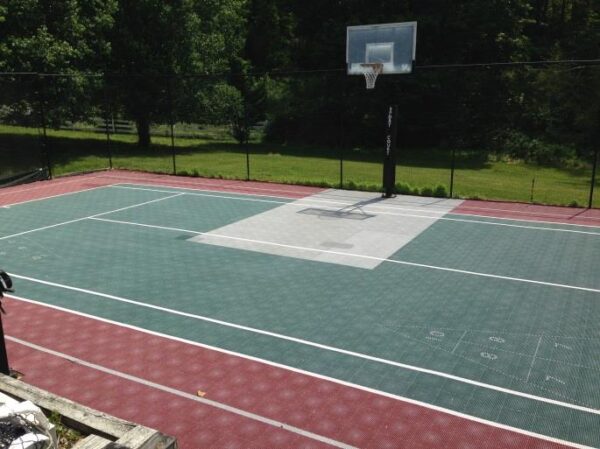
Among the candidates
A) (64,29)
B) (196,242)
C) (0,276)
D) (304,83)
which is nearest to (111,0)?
(64,29)

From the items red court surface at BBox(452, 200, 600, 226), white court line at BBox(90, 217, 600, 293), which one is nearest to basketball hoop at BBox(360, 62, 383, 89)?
red court surface at BBox(452, 200, 600, 226)

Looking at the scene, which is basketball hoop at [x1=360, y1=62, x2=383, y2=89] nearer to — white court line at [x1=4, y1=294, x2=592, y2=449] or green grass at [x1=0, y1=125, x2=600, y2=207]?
green grass at [x1=0, y1=125, x2=600, y2=207]

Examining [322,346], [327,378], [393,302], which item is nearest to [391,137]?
[393,302]

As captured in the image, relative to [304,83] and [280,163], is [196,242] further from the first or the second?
[304,83]

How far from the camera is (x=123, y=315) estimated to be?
8703 mm

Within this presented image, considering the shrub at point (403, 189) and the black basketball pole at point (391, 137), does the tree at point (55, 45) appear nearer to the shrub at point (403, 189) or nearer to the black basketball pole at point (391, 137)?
the black basketball pole at point (391, 137)

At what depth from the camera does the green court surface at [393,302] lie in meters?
6.63

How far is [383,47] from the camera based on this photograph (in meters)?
17.6

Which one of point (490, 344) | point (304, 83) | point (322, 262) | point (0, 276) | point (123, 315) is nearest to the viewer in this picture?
point (0, 276)

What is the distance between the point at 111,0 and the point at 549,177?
75.1 feet

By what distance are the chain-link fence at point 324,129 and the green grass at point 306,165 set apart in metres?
0.08

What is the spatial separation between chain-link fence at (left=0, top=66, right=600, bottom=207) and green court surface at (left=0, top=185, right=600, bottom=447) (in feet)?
23.0

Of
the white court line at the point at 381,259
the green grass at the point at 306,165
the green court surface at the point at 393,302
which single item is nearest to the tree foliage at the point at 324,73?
the green grass at the point at 306,165

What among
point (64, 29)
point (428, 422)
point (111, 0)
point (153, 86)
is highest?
point (111, 0)
